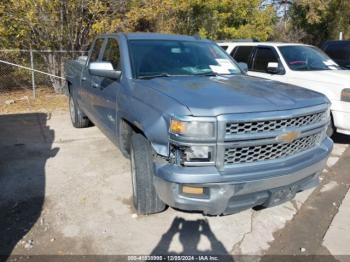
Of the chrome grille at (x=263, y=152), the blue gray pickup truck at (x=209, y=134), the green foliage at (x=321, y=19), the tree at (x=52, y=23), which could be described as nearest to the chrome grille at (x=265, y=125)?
the blue gray pickup truck at (x=209, y=134)

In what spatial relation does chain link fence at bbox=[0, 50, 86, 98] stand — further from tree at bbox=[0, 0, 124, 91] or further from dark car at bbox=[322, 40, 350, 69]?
dark car at bbox=[322, 40, 350, 69]

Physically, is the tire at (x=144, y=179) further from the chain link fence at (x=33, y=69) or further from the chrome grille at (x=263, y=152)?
the chain link fence at (x=33, y=69)

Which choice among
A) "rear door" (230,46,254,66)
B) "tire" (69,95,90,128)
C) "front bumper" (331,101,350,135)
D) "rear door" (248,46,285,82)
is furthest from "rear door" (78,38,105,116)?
"front bumper" (331,101,350,135)

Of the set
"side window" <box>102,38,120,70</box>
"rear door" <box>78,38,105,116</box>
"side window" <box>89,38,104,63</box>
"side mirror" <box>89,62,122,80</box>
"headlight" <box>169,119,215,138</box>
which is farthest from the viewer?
"side window" <box>89,38,104,63</box>

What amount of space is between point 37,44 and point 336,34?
2126cm

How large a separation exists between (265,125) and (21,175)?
3468 millimetres

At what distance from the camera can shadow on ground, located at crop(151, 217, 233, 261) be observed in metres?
3.33

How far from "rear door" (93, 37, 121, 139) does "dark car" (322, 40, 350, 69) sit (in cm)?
705

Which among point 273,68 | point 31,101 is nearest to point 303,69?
point 273,68

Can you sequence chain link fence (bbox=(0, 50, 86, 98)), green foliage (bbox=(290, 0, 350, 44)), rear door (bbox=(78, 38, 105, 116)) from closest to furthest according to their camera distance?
rear door (bbox=(78, 38, 105, 116)) < chain link fence (bbox=(0, 50, 86, 98)) < green foliage (bbox=(290, 0, 350, 44))

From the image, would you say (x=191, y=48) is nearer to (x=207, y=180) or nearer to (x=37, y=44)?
(x=207, y=180)

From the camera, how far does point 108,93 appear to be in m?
4.57

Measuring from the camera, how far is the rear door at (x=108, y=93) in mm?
4410

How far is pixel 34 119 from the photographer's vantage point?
8.45 meters
